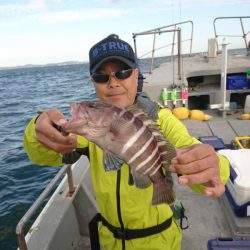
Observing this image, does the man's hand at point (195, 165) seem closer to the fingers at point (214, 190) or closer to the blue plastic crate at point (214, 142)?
the fingers at point (214, 190)

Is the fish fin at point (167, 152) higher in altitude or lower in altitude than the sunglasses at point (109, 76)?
lower

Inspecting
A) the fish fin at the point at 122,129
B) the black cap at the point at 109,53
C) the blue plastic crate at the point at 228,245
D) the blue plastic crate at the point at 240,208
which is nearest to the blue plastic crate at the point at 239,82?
the blue plastic crate at the point at 240,208

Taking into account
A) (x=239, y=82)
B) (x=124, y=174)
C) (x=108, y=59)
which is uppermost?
(x=108, y=59)

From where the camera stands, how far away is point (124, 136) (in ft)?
5.67

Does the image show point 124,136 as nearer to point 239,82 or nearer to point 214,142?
point 214,142

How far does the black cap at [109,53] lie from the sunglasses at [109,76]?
0.20 feet

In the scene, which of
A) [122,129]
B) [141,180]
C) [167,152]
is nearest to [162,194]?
[141,180]

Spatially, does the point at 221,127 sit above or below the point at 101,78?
below

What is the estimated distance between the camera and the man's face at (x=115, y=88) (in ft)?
8.14

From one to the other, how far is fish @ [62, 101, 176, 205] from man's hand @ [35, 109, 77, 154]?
60 mm

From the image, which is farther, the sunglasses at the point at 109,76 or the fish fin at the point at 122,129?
the sunglasses at the point at 109,76

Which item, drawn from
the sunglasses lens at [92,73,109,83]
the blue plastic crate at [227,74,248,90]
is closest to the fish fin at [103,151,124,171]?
the sunglasses lens at [92,73,109,83]

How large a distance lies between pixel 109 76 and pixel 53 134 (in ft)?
2.94

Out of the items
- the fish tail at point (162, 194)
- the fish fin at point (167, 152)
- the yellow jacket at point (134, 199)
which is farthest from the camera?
the yellow jacket at point (134, 199)
